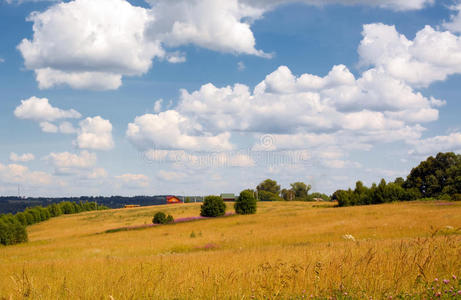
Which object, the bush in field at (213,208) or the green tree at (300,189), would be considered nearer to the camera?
the bush in field at (213,208)

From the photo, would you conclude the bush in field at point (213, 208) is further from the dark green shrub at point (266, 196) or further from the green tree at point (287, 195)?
the green tree at point (287, 195)

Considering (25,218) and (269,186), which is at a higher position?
(269,186)

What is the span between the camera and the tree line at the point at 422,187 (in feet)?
248

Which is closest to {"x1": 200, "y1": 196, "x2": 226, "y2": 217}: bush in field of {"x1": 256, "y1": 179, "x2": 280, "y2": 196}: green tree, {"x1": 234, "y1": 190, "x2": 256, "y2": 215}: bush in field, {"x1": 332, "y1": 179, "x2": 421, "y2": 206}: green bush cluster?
{"x1": 234, "y1": 190, "x2": 256, "y2": 215}: bush in field

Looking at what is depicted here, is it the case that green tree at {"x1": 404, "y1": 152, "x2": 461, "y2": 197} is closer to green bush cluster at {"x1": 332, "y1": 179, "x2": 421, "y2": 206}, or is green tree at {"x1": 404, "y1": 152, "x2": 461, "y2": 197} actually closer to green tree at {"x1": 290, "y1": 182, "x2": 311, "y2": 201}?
green bush cluster at {"x1": 332, "y1": 179, "x2": 421, "y2": 206}

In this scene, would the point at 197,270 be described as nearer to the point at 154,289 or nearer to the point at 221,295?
the point at 154,289

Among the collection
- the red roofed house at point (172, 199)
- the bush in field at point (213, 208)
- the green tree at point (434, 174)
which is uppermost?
the green tree at point (434, 174)

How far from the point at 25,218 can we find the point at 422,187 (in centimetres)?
10375

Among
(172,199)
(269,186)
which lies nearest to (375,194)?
(269,186)

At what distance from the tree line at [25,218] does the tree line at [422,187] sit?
58344 mm

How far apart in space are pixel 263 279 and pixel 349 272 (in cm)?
171

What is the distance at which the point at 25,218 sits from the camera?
101500 millimetres

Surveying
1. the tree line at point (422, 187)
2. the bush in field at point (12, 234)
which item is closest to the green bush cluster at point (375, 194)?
the tree line at point (422, 187)

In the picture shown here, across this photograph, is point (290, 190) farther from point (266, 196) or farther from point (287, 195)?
point (266, 196)
